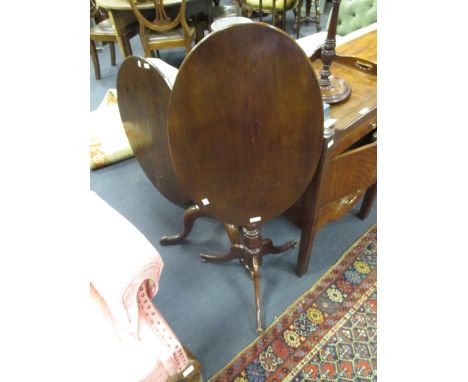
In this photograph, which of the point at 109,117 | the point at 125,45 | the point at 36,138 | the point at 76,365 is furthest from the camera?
the point at 125,45

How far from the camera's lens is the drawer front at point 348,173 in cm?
113

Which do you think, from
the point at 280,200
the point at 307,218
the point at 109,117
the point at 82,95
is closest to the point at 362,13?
the point at 307,218

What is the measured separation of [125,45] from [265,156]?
2.47m

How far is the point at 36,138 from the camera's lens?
1.53 ft

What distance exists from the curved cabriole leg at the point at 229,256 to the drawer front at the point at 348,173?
447 millimetres

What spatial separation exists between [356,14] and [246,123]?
5.46 ft

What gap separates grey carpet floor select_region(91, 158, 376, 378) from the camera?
4.44 ft

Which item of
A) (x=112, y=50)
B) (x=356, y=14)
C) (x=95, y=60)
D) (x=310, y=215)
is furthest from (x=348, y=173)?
(x=112, y=50)

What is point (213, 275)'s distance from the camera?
1.57 m

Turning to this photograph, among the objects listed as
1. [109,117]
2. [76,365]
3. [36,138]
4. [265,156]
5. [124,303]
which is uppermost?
[36,138]

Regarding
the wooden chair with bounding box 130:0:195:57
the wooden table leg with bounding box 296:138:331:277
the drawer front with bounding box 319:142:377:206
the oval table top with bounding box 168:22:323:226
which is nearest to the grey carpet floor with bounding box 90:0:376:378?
the wooden table leg with bounding box 296:138:331:277

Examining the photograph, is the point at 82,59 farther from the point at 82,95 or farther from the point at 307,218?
the point at 307,218

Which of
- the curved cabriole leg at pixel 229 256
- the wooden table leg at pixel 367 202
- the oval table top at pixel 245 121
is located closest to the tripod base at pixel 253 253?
the curved cabriole leg at pixel 229 256

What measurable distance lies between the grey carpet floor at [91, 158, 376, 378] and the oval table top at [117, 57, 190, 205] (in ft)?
1.08
